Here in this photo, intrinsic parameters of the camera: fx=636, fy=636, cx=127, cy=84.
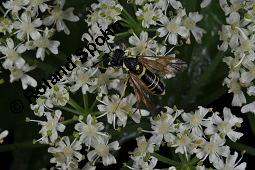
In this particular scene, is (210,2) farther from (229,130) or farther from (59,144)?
(59,144)

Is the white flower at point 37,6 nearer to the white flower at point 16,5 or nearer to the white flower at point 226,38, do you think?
the white flower at point 16,5

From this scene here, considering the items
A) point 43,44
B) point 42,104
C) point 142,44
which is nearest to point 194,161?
point 142,44

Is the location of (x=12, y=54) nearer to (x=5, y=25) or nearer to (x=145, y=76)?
(x=5, y=25)

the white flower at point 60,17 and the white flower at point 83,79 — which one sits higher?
the white flower at point 60,17

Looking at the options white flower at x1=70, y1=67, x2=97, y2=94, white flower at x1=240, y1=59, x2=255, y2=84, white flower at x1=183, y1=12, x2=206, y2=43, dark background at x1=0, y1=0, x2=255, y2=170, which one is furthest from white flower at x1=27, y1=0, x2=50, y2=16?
white flower at x1=240, y1=59, x2=255, y2=84

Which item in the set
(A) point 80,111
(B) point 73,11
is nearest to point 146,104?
(A) point 80,111

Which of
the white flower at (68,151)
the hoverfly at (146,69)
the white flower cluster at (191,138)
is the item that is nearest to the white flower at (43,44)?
the hoverfly at (146,69)
